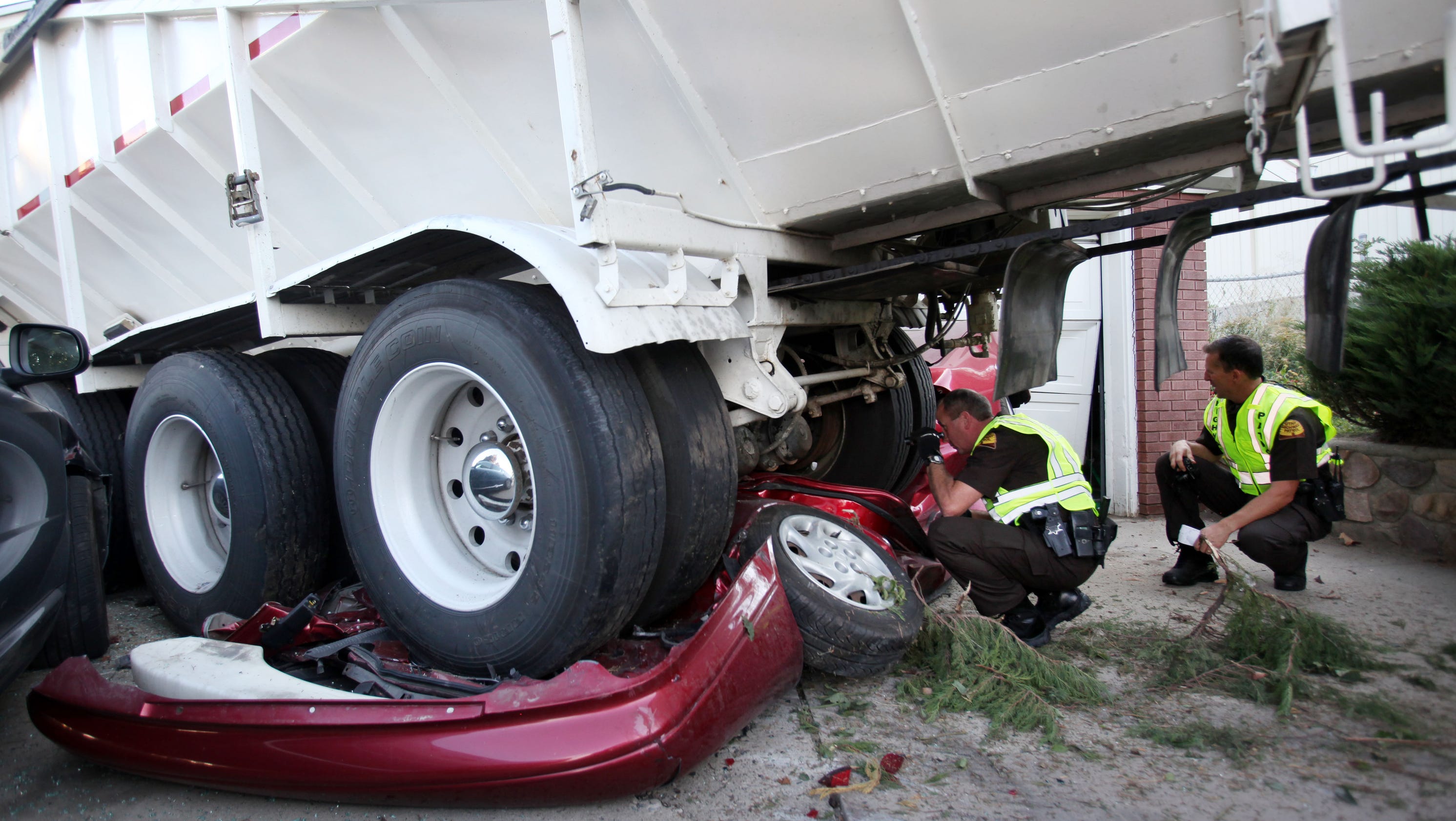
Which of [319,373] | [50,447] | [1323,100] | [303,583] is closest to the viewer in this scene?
[1323,100]

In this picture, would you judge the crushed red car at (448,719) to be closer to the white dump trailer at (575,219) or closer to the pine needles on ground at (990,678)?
the white dump trailer at (575,219)

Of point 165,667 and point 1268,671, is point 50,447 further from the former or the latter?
point 1268,671

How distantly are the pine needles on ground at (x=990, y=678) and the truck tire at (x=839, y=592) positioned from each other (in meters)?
0.17

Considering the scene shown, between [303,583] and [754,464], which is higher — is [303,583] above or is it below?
below

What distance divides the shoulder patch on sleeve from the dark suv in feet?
14.7

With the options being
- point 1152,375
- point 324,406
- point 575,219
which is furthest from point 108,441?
point 1152,375

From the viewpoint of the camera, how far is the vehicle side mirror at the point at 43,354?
2.61 m

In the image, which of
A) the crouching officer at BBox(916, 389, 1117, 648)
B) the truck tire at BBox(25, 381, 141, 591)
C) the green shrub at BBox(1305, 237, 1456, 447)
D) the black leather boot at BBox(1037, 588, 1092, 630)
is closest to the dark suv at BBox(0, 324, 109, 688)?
the truck tire at BBox(25, 381, 141, 591)

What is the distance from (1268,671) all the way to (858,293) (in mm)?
2016

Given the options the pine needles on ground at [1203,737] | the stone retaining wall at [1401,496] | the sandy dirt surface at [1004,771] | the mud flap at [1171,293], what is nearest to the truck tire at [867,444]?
the sandy dirt surface at [1004,771]

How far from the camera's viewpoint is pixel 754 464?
3461 mm

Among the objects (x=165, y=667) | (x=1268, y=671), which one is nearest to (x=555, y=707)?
(x=165, y=667)

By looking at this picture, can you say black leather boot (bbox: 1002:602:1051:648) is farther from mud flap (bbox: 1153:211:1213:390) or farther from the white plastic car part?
the white plastic car part

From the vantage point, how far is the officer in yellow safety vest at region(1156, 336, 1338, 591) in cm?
363
